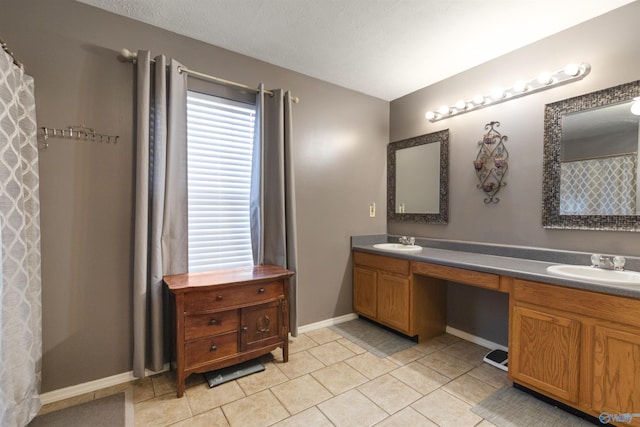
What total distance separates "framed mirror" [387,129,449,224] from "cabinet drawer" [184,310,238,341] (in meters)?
2.08

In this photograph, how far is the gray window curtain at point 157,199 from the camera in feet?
6.19

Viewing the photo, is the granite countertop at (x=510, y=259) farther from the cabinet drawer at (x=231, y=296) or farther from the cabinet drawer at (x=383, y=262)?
the cabinet drawer at (x=231, y=296)

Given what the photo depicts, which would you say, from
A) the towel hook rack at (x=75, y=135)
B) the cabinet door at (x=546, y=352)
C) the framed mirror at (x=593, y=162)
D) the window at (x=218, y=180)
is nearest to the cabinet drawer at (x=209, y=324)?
the window at (x=218, y=180)

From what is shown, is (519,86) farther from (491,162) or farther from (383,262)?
(383,262)

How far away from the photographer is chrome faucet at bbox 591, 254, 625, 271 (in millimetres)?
1706

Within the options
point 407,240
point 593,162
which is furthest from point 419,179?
point 593,162

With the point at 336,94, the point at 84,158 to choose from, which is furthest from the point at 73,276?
the point at 336,94

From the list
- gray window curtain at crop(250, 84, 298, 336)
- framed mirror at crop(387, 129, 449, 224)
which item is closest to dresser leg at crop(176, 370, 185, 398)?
gray window curtain at crop(250, 84, 298, 336)

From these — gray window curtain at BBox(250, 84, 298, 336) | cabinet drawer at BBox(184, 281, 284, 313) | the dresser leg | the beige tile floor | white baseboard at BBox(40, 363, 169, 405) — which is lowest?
the beige tile floor

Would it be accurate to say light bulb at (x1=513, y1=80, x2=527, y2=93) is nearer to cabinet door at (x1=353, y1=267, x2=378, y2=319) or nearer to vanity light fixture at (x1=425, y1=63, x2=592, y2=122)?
vanity light fixture at (x1=425, y1=63, x2=592, y2=122)

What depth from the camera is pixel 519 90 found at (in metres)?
2.24

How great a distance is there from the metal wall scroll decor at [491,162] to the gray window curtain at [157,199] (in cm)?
246

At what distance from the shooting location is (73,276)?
5.98 ft

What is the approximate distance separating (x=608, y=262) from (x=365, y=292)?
6.10 ft
